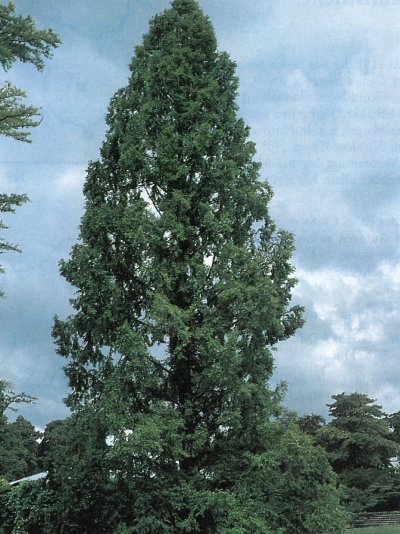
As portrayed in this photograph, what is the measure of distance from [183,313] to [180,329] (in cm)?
33

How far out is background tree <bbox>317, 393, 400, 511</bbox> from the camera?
109ft

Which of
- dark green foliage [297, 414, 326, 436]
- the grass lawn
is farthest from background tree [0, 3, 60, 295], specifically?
dark green foliage [297, 414, 326, 436]

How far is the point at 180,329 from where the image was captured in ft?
36.6

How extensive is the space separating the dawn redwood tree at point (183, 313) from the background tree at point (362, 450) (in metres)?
23.4

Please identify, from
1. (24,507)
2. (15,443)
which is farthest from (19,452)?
(24,507)

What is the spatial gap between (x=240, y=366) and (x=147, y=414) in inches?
75.1

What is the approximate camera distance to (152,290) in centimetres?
1255

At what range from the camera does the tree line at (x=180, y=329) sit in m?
11.0

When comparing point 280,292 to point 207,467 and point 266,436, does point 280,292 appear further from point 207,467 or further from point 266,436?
point 207,467

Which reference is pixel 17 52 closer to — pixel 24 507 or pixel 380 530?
pixel 24 507

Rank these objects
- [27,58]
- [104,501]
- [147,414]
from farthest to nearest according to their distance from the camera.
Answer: [27,58]
[104,501]
[147,414]

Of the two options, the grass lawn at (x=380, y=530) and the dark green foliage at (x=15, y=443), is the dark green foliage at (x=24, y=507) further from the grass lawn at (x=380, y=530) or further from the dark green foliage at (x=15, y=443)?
the grass lawn at (x=380, y=530)

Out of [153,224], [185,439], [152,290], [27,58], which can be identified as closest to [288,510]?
[185,439]

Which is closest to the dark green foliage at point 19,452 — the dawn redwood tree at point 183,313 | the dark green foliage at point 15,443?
the dark green foliage at point 15,443
